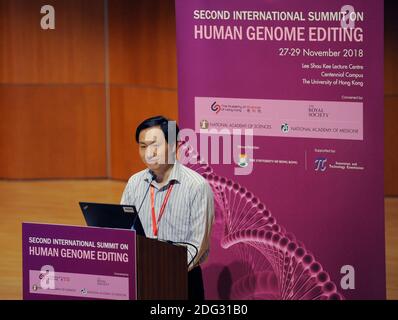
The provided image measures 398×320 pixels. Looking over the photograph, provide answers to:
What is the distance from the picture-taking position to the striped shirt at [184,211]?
16.5 ft

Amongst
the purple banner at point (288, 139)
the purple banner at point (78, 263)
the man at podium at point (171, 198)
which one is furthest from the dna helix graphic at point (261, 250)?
the purple banner at point (78, 263)

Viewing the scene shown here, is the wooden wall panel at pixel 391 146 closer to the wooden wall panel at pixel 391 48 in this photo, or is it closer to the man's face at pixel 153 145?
the wooden wall panel at pixel 391 48

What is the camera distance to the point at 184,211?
5051mm

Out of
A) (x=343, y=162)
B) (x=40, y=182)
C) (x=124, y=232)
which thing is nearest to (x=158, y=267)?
(x=124, y=232)

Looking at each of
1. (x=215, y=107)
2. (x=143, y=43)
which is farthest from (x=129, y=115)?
(x=215, y=107)

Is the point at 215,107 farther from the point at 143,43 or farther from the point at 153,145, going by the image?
the point at 143,43

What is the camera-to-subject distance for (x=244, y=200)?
→ 6.22 meters

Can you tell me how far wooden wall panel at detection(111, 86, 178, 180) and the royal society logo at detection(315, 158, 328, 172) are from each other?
476 centimetres

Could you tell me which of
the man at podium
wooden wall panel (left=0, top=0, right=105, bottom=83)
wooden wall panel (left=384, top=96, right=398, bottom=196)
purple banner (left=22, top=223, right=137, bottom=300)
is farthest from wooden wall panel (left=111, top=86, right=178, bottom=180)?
purple banner (left=22, top=223, right=137, bottom=300)

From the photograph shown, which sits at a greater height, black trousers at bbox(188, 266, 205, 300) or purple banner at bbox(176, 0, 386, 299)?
purple banner at bbox(176, 0, 386, 299)

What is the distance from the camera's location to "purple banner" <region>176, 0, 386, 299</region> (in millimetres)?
5738

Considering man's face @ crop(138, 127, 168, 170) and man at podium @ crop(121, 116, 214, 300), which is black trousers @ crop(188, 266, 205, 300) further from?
man's face @ crop(138, 127, 168, 170)

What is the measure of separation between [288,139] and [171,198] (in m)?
1.18

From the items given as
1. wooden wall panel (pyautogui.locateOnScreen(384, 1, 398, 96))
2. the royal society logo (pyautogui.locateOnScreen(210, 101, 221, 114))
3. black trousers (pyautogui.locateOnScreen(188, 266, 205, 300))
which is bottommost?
black trousers (pyautogui.locateOnScreen(188, 266, 205, 300))
